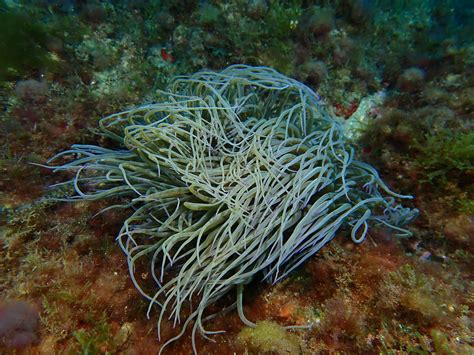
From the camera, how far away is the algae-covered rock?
2143 mm

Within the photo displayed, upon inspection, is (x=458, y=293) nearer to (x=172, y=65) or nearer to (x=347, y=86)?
(x=347, y=86)

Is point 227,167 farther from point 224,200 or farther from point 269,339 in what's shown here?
point 269,339

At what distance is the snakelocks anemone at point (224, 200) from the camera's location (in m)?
2.33

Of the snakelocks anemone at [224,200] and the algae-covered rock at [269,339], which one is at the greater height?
the snakelocks anemone at [224,200]

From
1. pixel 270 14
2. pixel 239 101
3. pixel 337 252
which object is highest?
pixel 270 14

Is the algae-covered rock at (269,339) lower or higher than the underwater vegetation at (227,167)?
lower

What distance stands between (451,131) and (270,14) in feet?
9.73

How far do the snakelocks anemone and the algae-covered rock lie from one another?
0.08 metres

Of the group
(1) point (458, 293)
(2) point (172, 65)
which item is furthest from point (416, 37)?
(1) point (458, 293)

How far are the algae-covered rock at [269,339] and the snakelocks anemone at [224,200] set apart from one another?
0.08 metres

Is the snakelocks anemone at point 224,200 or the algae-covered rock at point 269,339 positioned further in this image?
the snakelocks anemone at point 224,200

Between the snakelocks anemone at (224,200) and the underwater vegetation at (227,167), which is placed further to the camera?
the snakelocks anemone at (224,200)

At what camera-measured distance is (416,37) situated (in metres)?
5.44

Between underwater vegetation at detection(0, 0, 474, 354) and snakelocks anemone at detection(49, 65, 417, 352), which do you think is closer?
underwater vegetation at detection(0, 0, 474, 354)
